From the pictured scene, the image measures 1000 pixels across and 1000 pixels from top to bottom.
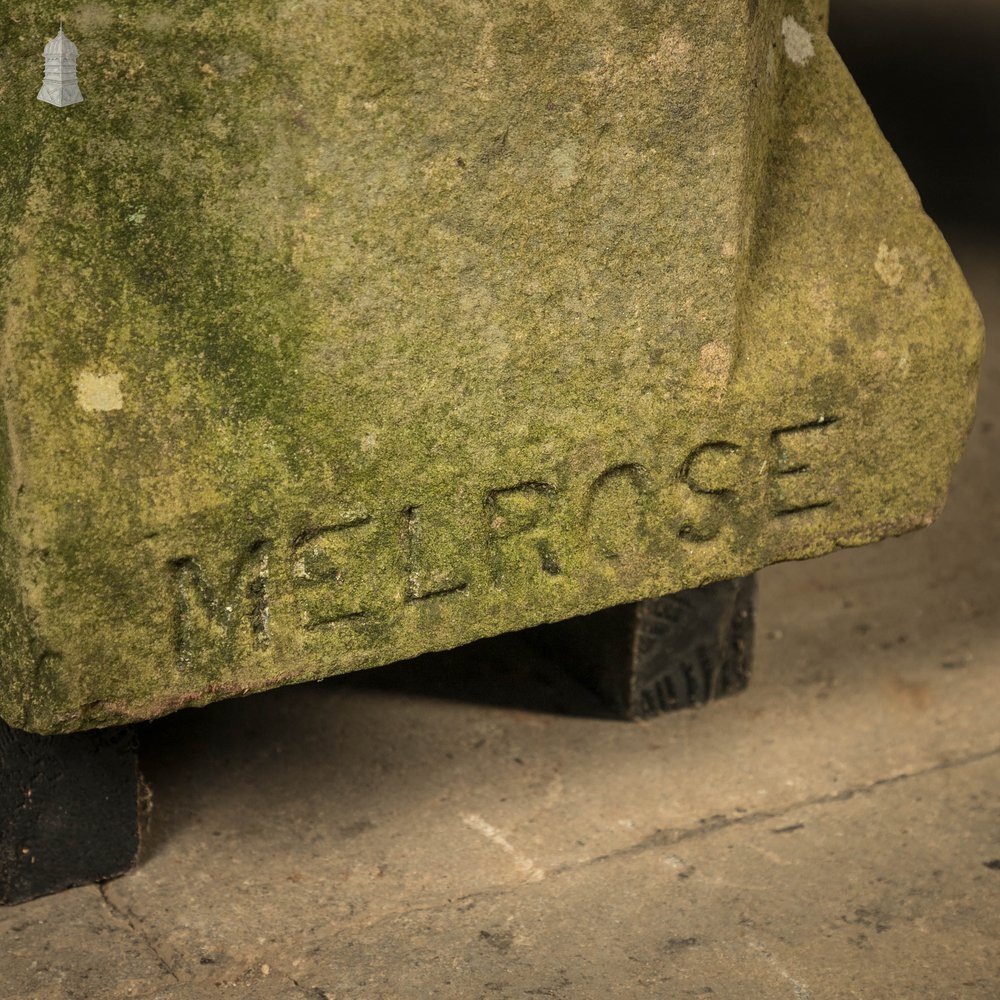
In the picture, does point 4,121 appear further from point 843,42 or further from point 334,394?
point 843,42

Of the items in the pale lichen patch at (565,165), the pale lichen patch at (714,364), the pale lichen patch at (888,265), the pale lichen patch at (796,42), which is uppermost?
the pale lichen patch at (796,42)

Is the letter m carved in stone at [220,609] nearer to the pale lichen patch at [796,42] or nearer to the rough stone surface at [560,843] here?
the rough stone surface at [560,843]

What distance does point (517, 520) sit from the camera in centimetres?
160

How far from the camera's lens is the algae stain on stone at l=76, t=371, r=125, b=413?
1.37 meters

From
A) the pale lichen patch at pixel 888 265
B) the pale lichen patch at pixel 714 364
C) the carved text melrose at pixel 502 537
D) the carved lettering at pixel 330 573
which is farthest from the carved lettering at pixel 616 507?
the pale lichen patch at pixel 888 265

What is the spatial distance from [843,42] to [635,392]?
3.88 metres

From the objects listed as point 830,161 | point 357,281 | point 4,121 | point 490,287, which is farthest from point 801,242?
point 4,121

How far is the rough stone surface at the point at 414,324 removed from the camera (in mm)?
1376

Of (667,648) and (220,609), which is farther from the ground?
(220,609)

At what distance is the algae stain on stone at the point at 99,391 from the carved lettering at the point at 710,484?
2.00 ft

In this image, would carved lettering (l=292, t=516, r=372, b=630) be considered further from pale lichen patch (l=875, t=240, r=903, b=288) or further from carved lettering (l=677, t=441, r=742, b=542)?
pale lichen patch (l=875, t=240, r=903, b=288)

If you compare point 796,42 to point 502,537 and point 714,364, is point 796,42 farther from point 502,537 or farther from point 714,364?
point 502,537

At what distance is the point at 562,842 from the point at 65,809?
0.58 metres

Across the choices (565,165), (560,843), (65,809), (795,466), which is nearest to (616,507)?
(795,466)
